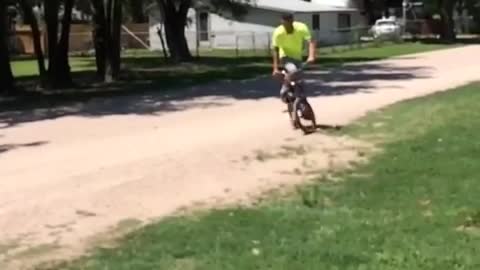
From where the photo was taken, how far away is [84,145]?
1582cm

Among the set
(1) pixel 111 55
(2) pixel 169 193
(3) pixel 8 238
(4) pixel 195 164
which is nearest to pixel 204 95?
(1) pixel 111 55

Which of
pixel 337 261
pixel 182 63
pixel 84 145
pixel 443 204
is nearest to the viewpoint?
pixel 337 261

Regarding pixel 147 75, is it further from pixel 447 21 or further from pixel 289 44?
pixel 447 21

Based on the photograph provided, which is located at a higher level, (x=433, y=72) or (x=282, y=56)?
(x=282, y=56)

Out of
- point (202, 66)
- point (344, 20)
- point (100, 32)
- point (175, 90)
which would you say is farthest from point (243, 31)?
point (175, 90)

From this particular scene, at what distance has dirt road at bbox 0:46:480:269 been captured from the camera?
9.80m

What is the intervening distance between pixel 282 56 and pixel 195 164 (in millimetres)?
4086

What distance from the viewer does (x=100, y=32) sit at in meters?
34.7

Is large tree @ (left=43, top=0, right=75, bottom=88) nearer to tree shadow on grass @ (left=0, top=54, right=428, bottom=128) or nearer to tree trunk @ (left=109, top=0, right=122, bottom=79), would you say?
tree shadow on grass @ (left=0, top=54, right=428, bottom=128)

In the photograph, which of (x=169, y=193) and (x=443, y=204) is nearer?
(x=443, y=204)

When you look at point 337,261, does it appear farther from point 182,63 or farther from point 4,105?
point 182,63

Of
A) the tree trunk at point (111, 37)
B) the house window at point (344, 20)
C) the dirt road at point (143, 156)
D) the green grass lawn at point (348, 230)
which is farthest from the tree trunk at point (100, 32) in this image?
the house window at point (344, 20)

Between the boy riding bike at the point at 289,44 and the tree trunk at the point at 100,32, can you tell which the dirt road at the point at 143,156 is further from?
the tree trunk at the point at 100,32

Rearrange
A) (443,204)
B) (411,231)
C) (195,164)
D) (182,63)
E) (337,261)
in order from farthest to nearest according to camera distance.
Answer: (182,63) < (195,164) < (443,204) < (411,231) < (337,261)
